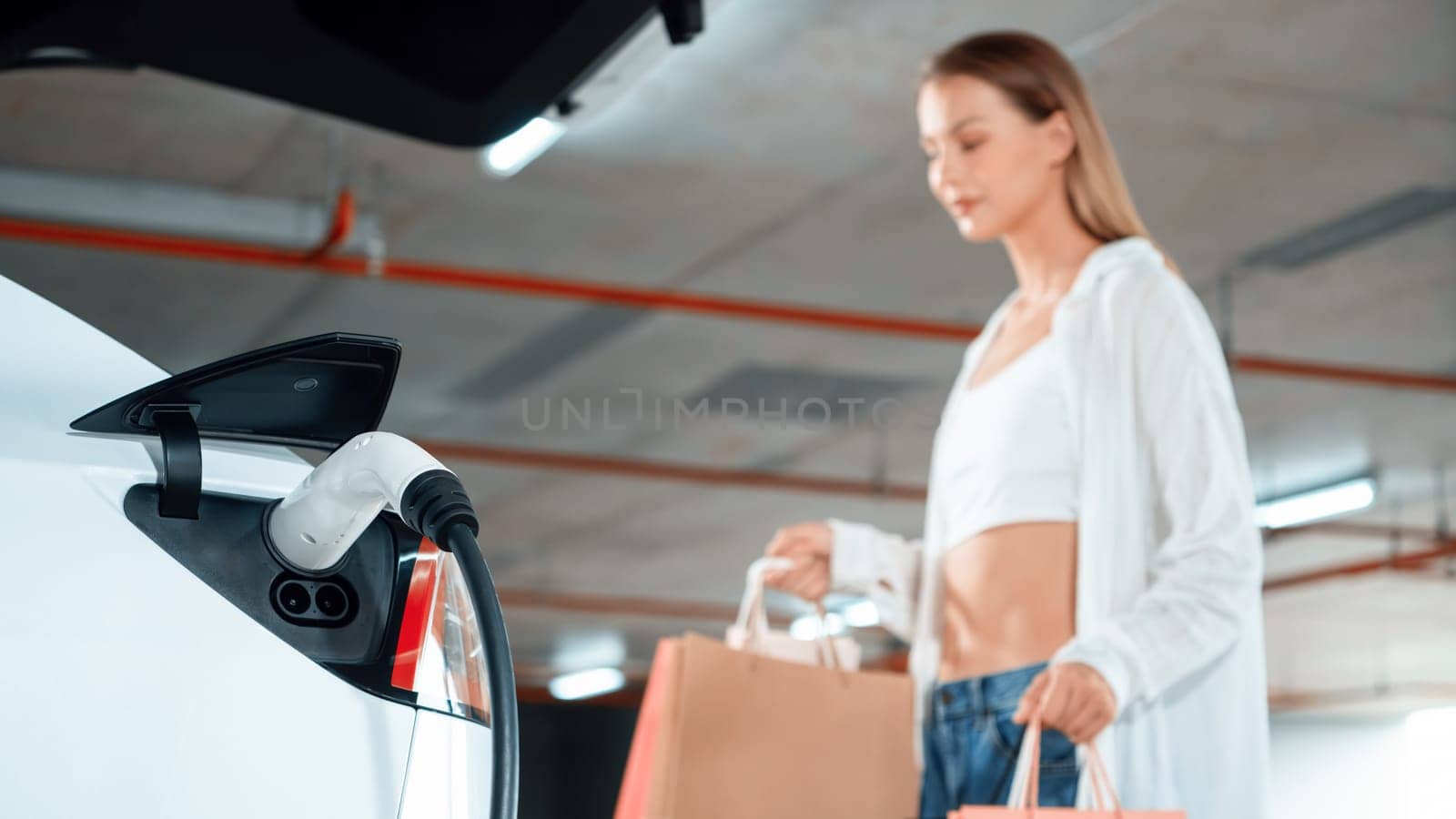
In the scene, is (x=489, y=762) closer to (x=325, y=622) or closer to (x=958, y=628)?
(x=325, y=622)

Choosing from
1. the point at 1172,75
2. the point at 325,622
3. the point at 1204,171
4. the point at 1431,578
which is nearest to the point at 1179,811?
the point at 325,622

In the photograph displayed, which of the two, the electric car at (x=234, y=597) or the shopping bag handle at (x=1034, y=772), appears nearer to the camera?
the electric car at (x=234, y=597)

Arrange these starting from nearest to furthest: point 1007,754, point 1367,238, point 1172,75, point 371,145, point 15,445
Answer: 1. point 15,445
2. point 1007,754
3. point 1172,75
4. point 371,145
5. point 1367,238

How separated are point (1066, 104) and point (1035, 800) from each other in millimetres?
762

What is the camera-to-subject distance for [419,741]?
56 cm

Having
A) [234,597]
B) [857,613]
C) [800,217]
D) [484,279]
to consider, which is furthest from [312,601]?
[857,613]

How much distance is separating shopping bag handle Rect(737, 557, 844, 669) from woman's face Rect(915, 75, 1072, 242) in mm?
391

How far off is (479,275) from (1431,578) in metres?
6.47

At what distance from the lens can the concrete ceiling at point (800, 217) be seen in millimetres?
4355

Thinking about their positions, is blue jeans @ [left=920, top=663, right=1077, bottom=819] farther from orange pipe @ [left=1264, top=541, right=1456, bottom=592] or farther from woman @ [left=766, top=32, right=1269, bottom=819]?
orange pipe @ [left=1264, top=541, right=1456, bottom=592]

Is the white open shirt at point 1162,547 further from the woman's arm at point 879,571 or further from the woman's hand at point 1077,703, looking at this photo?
the woman's arm at point 879,571

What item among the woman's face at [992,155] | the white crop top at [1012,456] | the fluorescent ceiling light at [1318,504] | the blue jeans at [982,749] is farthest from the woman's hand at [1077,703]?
the fluorescent ceiling light at [1318,504]

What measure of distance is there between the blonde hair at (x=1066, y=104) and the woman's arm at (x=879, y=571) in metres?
0.39

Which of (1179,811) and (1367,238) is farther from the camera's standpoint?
(1367,238)
